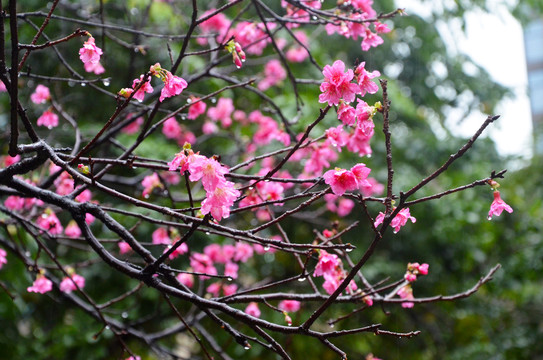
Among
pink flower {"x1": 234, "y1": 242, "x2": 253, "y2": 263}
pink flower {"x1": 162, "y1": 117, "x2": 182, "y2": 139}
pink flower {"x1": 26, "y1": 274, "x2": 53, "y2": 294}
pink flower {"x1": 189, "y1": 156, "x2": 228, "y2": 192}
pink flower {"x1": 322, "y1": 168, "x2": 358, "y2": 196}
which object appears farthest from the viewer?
pink flower {"x1": 162, "y1": 117, "x2": 182, "y2": 139}

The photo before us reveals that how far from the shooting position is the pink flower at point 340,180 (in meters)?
1.21

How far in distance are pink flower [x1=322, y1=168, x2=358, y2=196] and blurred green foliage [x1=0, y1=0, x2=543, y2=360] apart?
1.96 m

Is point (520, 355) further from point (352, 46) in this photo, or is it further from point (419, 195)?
point (352, 46)

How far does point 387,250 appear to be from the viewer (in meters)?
4.45

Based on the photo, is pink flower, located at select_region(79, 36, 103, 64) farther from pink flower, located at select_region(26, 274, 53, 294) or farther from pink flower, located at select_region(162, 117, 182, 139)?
pink flower, located at select_region(162, 117, 182, 139)

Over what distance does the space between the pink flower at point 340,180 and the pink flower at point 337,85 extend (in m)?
0.19

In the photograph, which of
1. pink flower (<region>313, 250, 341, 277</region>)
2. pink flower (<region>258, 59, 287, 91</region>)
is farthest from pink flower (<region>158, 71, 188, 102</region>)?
pink flower (<region>258, 59, 287, 91</region>)

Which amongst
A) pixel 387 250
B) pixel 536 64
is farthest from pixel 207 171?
pixel 536 64

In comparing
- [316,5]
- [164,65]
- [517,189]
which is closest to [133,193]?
[164,65]

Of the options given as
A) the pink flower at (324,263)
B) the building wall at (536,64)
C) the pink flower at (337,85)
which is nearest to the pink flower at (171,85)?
the pink flower at (337,85)

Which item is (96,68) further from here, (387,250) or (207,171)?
(387,250)

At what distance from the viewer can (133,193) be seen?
352 cm

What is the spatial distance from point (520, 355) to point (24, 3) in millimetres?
4711

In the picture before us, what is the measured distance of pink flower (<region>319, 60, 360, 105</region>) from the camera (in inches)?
49.3
